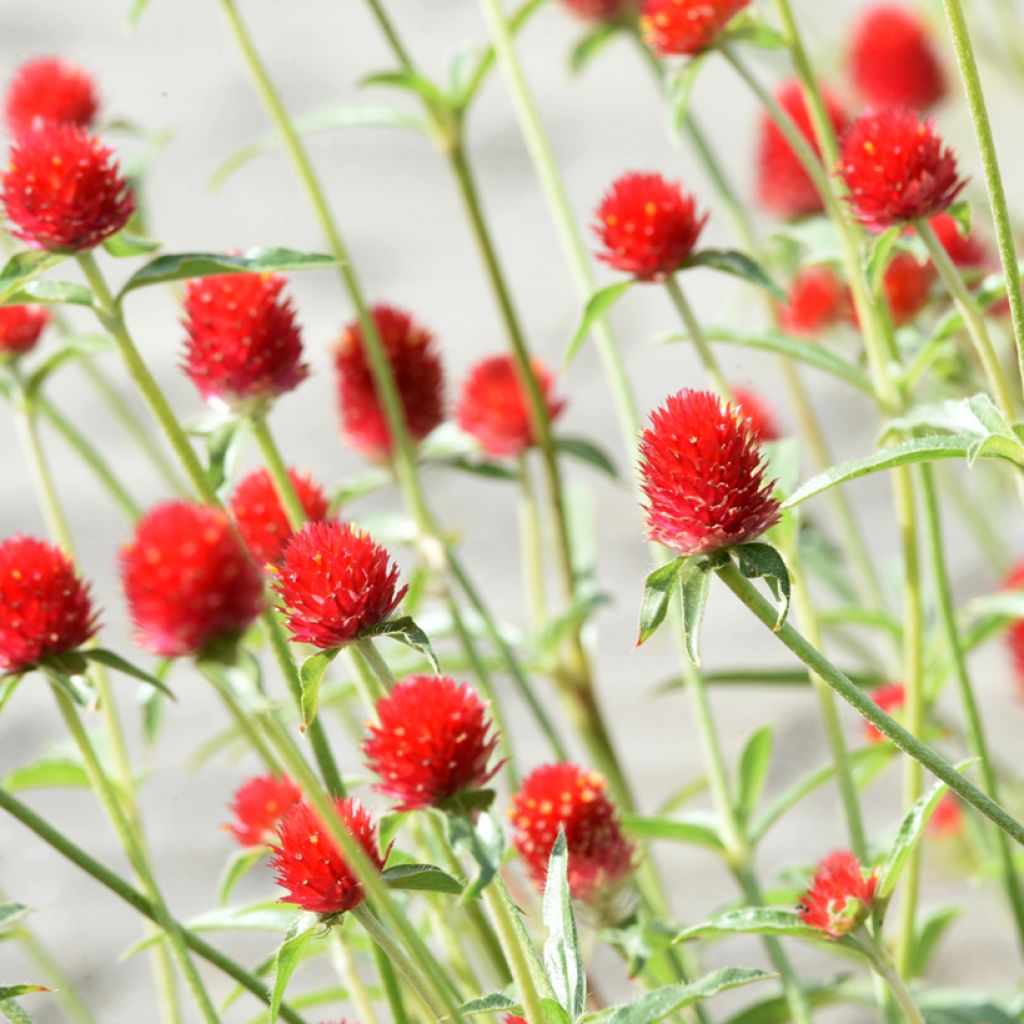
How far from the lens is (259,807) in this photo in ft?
2.81

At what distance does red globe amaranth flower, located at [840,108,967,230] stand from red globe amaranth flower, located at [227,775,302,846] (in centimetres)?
39

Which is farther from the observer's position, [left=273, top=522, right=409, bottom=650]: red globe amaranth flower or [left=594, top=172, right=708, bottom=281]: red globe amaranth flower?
[left=594, top=172, right=708, bottom=281]: red globe amaranth flower

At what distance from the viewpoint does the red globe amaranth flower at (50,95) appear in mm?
1169

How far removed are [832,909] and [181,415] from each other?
1804mm

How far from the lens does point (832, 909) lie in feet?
2.20

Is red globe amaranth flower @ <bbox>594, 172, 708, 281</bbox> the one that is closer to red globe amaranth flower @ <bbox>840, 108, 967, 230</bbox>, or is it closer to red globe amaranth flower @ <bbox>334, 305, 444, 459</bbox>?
red globe amaranth flower @ <bbox>840, 108, 967, 230</bbox>

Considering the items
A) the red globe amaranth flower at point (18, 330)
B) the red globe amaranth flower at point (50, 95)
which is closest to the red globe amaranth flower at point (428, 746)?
the red globe amaranth flower at point (18, 330)

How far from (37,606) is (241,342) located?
18 centimetres

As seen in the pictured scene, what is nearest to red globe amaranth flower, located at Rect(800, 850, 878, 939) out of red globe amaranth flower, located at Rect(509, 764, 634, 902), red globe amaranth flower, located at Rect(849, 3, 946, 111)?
red globe amaranth flower, located at Rect(509, 764, 634, 902)

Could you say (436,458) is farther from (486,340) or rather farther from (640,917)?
(486,340)

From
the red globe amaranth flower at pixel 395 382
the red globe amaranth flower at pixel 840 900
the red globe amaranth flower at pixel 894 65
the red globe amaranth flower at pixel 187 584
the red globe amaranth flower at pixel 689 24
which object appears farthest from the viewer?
the red globe amaranth flower at pixel 894 65

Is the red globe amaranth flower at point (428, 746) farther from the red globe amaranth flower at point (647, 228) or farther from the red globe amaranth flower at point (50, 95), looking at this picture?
the red globe amaranth flower at point (50, 95)

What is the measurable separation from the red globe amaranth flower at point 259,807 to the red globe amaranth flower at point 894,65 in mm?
890

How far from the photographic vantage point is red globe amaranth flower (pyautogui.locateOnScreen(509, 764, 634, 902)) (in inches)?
31.0
